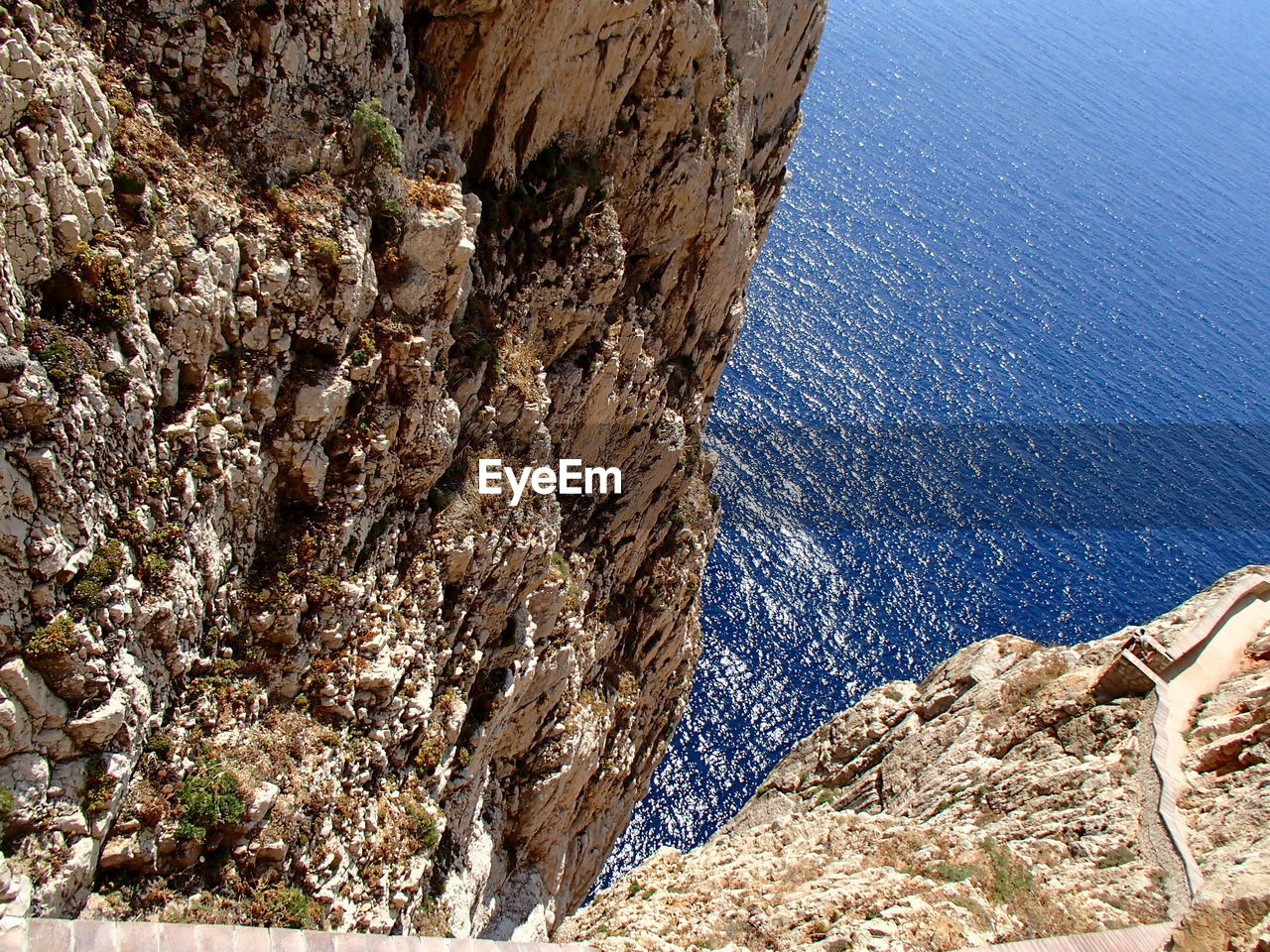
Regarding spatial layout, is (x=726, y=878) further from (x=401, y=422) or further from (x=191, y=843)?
(x=401, y=422)

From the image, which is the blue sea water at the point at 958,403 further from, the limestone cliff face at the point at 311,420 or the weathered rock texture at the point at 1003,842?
the limestone cliff face at the point at 311,420

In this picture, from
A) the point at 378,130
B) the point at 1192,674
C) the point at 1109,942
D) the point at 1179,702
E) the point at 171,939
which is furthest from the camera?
the point at 1192,674

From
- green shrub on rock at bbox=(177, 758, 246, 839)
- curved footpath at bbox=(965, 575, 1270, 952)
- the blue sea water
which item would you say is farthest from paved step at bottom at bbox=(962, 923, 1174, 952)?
the blue sea water

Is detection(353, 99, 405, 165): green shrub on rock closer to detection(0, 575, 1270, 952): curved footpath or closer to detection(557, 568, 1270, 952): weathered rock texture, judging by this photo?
detection(0, 575, 1270, 952): curved footpath

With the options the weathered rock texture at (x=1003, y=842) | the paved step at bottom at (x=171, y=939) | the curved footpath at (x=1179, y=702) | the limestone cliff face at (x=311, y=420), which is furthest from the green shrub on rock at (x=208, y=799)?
the curved footpath at (x=1179, y=702)

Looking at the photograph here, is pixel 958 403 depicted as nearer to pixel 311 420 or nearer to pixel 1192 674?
pixel 1192 674

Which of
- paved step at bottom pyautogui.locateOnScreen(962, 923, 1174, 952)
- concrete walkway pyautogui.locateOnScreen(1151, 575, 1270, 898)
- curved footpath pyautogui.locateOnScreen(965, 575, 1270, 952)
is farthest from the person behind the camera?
concrete walkway pyautogui.locateOnScreen(1151, 575, 1270, 898)

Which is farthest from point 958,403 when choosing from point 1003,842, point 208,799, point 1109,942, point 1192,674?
point 208,799
